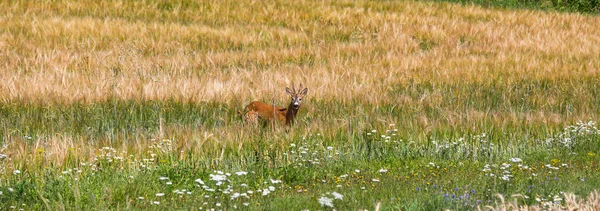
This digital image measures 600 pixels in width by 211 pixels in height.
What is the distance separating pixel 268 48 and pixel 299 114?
22.4 feet

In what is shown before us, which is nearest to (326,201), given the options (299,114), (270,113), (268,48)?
(270,113)

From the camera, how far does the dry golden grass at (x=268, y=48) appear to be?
36.1ft

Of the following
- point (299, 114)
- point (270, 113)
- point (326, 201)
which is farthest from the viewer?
point (299, 114)

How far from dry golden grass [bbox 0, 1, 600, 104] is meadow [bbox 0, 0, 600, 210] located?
58 mm

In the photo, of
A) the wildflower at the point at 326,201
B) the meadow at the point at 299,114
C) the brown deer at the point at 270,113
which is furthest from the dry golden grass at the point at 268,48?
the wildflower at the point at 326,201

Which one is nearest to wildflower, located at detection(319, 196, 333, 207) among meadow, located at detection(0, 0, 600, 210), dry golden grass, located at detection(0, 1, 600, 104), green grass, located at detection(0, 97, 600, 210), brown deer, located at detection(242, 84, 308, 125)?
meadow, located at detection(0, 0, 600, 210)

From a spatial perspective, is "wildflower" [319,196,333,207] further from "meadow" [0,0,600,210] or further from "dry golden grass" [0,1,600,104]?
"dry golden grass" [0,1,600,104]

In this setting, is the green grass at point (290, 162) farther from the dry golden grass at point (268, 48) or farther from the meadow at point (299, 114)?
the dry golden grass at point (268, 48)

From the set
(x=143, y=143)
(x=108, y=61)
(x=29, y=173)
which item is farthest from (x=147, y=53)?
(x=29, y=173)

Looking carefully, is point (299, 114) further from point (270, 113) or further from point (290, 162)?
point (290, 162)

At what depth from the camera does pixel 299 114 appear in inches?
381

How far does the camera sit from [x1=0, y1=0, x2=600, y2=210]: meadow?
608 centimetres

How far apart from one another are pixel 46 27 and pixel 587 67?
29.3ft

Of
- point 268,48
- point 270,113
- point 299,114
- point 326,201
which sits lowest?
point 268,48
